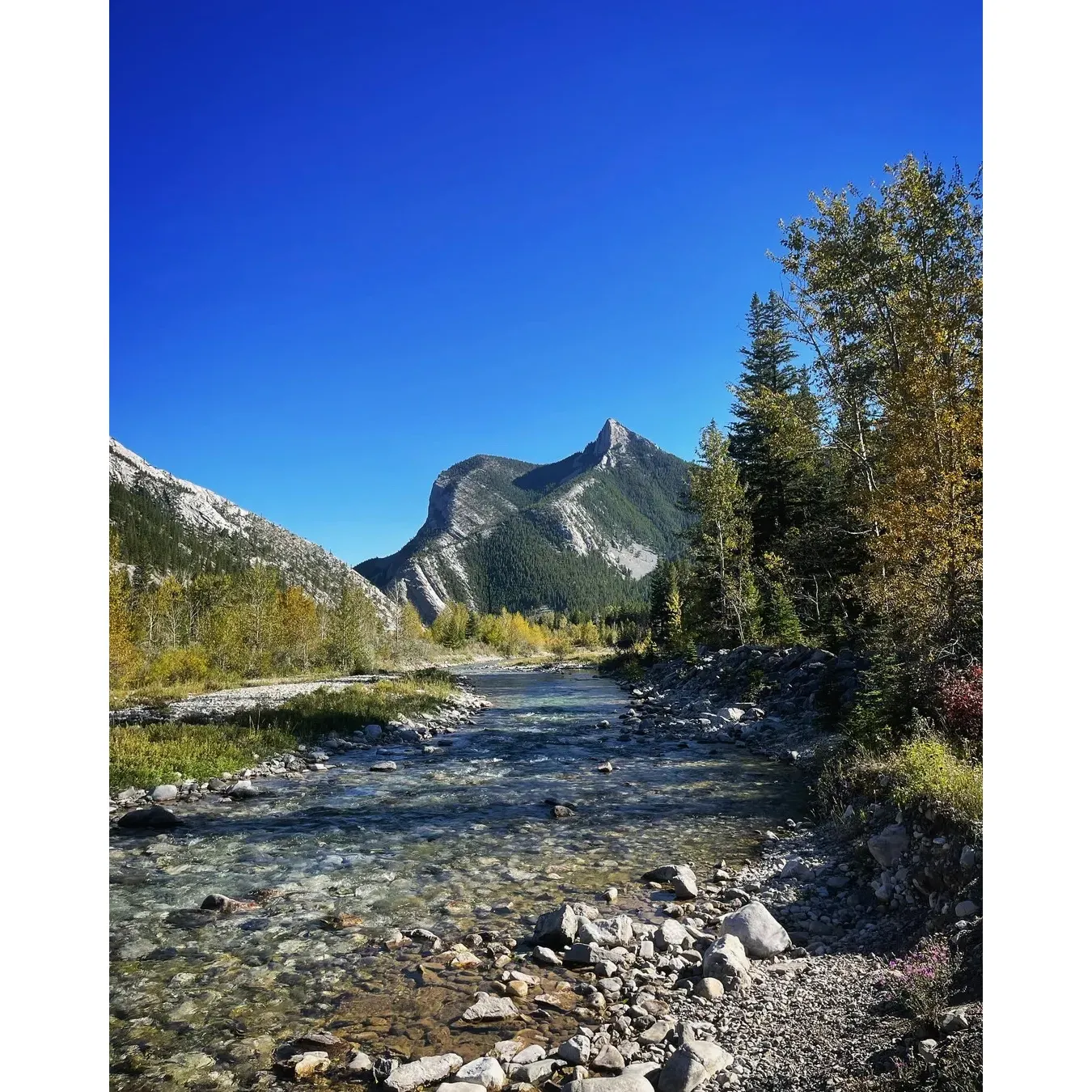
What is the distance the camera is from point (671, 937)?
5.93m

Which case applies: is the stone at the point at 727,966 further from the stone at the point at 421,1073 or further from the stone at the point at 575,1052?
the stone at the point at 421,1073

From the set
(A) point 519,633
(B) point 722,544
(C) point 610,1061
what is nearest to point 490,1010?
(C) point 610,1061

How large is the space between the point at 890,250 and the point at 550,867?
15878 mm

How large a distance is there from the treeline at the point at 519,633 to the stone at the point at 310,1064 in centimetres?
9614

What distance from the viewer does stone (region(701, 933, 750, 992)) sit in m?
5.12

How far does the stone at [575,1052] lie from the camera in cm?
415

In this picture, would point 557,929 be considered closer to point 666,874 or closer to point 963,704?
point 666,874

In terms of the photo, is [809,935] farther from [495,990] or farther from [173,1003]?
[173,1003]

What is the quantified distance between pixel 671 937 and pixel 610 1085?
7.80 ft

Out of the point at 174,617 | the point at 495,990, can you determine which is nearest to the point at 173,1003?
the point at 495,990

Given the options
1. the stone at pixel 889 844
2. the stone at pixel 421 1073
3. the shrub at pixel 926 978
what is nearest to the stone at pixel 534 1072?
the stone at pixel 421 1073

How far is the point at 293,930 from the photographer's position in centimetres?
653

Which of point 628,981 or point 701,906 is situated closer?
point 628,981

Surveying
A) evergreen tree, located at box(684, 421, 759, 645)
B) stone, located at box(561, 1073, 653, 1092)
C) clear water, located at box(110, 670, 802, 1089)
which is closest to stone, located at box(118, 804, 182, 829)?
clear water, located at box(110, 670, 802, 1089)
